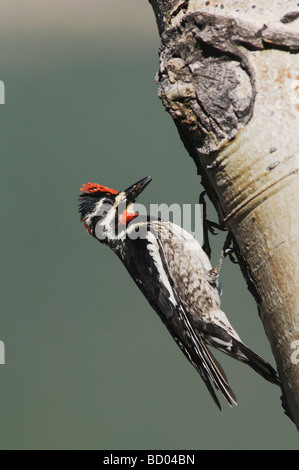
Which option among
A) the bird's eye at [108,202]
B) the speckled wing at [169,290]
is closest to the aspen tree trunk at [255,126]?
the speckled wing at [169,290]

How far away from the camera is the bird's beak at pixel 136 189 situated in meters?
3.05

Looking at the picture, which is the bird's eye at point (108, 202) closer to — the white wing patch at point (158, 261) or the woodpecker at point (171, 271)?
the woodpecker at point (171, 271)

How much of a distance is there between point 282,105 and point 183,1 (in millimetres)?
525

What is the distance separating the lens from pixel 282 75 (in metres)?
1.63

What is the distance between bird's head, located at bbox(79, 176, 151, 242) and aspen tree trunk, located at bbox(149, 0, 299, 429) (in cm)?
131

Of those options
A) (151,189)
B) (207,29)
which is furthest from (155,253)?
(151,189)

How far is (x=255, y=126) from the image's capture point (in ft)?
5.37

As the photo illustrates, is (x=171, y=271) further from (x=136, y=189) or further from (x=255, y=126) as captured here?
(x=255, y=126)

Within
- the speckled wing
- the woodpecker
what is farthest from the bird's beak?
the speckled wing

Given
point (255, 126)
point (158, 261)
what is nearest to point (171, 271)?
point (158, 261)

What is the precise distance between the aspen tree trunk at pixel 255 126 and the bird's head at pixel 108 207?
4.29 feet

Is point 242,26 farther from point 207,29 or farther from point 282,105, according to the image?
point 282,105

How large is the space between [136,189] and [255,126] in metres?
1.49

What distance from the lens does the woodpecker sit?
2.80 meters
